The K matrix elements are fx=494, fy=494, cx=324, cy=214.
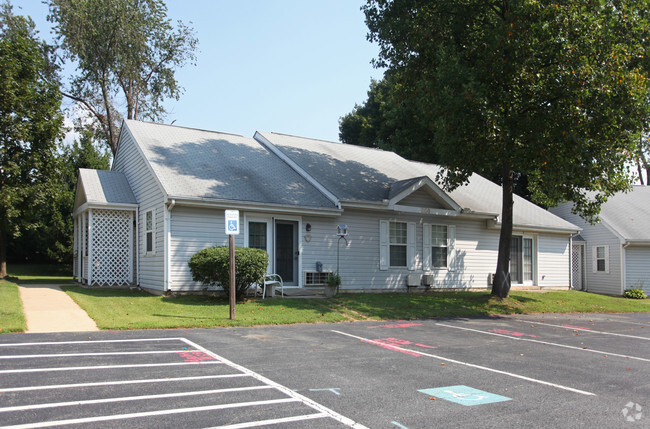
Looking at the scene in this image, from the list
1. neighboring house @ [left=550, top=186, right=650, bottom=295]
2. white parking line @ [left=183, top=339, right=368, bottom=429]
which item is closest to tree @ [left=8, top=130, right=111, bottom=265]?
white parking line @ [left=183, top=339, right=368, bottom=429]

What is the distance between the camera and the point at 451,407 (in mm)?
5395

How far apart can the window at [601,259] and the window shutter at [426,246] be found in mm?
12023

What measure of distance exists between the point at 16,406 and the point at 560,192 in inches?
609

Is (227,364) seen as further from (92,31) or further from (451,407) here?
(92,31)

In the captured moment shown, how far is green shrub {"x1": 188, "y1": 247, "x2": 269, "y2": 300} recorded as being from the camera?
505 inches

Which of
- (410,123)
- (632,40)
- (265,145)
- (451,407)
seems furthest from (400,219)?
(410,123)

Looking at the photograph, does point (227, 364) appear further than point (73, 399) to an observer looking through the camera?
Yes

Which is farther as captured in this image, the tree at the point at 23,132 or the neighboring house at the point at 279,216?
the tree at the point at 23,132

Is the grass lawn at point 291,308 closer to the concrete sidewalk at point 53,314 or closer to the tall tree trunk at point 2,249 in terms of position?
the concrete sidewalk at point 53,314

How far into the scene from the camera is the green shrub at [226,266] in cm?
1282

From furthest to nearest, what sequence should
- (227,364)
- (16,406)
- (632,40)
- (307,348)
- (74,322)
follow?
(632,40) < (74,322) < (307,348) < (227,364) < (16,406)

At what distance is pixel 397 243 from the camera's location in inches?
725

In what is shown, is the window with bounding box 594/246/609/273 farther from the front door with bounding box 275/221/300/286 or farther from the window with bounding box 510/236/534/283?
the front door with bounding box 275/221/300/286

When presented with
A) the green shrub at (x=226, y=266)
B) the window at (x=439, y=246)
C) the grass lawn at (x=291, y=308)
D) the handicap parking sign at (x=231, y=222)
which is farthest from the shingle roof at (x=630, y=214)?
the handicap parking sign at (x=231, y=222)
